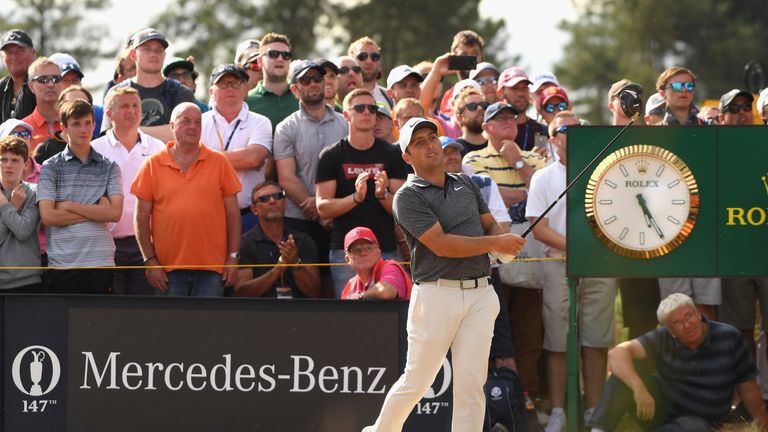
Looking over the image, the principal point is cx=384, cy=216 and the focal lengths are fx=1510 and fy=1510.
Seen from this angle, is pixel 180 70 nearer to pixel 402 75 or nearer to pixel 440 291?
pixel 402 75

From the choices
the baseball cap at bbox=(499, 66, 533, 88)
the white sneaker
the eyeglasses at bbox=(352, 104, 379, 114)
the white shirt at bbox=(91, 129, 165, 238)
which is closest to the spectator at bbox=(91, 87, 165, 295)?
the white shirt at bbox=(91, 129, 165, 238)

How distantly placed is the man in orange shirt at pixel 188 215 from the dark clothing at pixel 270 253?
0.55 ft

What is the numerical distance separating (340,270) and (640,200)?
2.33m

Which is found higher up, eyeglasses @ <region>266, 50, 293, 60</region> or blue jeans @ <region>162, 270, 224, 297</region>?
eyeglasses @ <region>266, 50, 293, 60</region>

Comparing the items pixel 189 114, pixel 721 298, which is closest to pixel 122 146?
pixel 189 114

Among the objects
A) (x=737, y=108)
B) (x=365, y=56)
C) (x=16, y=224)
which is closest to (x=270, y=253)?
(x=16, y=224)

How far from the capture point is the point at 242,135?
12.3m

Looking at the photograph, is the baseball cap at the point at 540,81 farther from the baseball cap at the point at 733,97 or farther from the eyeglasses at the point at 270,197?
the eyeglasses at the point at 270,197

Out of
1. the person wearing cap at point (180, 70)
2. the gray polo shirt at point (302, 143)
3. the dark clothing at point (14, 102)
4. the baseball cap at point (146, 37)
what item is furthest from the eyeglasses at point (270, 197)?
the dark clothing at point (14, 102)

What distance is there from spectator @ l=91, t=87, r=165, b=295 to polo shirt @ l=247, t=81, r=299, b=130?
52.7 inches

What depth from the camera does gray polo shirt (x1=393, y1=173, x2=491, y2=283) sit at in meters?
9.20

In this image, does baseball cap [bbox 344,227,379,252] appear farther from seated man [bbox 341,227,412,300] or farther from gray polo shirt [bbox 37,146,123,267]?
gray polo shirt [bbox 37,146,123,267]

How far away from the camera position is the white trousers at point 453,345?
9219 mm

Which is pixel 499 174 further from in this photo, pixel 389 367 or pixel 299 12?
pixel 299 12
